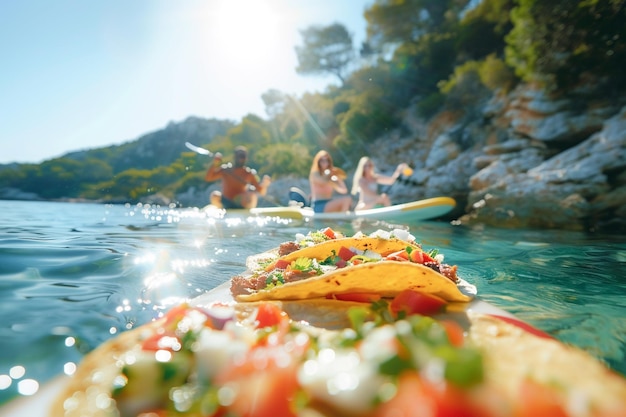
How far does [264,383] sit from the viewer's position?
112cm

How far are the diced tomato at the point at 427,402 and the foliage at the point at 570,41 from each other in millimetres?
17247

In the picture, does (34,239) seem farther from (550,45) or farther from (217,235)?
(550,45)

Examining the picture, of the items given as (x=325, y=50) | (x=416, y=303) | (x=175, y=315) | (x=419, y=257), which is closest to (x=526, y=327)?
(x=416, y=303)

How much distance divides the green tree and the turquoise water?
36529 millimetres

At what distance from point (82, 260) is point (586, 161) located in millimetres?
13379

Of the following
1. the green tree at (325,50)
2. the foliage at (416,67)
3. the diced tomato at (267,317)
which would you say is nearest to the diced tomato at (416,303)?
the diced tomato at (267,317)

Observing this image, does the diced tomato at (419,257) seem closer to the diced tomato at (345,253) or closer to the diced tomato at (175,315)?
the diced tomato at (345,253)

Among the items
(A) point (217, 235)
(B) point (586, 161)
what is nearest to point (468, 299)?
(A) point (217, 235)

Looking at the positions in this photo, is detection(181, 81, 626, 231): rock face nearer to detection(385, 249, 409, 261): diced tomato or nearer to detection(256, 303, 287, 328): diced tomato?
detection(385, 249, 409, 261): diced tomato

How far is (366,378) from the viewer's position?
1033 mm

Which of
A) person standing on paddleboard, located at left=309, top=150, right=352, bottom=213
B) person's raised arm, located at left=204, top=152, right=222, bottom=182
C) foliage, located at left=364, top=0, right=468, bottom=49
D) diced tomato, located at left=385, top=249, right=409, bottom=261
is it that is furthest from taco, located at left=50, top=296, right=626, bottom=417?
foliage, located at left=364, top=0, right=468, bottom=49

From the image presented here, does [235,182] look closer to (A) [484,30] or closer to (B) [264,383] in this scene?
(B) [264,383]

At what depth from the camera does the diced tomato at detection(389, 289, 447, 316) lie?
2.20 meters

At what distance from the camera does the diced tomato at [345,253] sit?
10.6 ft
